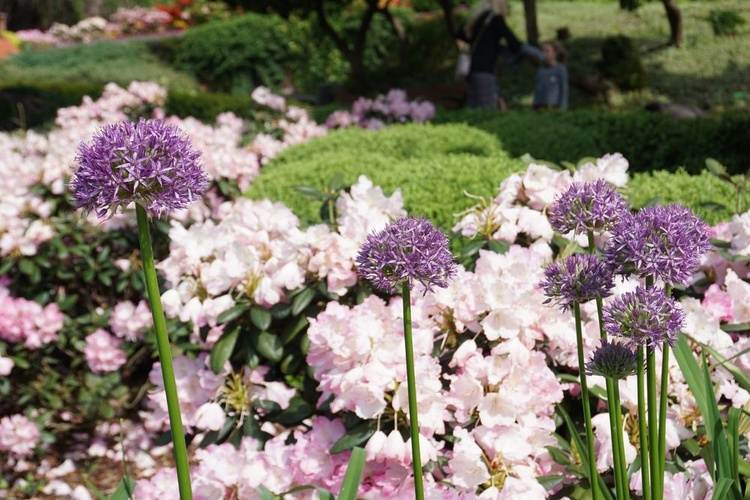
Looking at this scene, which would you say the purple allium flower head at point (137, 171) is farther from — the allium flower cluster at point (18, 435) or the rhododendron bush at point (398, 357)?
the allium flower cluster at point (18, 435)

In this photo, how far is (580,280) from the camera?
118 cm

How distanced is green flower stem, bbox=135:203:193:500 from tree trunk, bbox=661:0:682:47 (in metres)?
16.3

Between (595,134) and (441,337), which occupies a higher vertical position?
(441,337)

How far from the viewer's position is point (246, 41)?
64.5ft

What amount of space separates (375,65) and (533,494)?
1871 centimetres

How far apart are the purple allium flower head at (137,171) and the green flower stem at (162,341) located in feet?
0.10

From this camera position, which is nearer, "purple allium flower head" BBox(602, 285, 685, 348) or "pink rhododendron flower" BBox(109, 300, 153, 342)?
"purple allium flower head" BBox(602, 285, 685, 348)

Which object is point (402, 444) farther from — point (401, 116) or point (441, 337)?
point (401, 116)

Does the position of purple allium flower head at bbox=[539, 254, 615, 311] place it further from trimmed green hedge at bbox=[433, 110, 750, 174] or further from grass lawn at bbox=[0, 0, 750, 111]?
grass lawn at bbox=[0, 0, 750, 111]

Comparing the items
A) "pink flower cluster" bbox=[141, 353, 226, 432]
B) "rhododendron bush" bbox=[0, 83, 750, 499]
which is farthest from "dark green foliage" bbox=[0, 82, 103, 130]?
"pink flower cluster" bbox=[141, 353, 226, 432]

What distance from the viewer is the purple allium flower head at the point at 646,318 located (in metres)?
1.05

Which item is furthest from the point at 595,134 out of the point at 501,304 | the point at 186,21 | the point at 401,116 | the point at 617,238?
the point at 186,21

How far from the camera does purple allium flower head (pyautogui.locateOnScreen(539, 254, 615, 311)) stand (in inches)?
45.6

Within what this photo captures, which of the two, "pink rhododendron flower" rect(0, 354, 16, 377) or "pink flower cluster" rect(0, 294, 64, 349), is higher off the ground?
"pink flower cluster" rect(0, 294, 64, 349)
